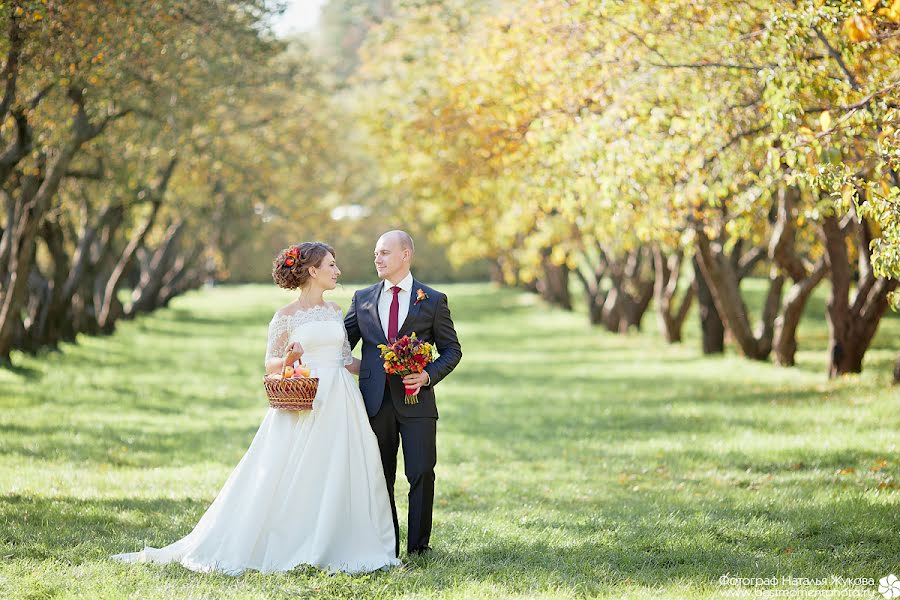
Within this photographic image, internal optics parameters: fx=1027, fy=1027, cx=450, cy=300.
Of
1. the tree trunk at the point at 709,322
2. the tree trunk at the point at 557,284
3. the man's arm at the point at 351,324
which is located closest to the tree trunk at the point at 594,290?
the tree trunk at the point at 557,284

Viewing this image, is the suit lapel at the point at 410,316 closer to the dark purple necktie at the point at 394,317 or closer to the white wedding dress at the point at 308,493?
the dark purple necktie at the point at 394,317

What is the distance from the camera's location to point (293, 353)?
6.83m

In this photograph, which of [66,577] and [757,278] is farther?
[757,278]

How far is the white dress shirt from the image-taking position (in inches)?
273

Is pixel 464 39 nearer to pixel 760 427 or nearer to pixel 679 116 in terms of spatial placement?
pixel 679 116

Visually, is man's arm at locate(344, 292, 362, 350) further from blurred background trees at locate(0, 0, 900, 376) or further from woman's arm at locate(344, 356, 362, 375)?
blurred background trees at locate(0, 0, 900, 376)

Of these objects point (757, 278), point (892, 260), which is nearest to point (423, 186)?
point (892, 260)

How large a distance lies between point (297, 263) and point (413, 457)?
1.54 m

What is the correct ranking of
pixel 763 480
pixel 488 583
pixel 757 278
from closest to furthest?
pixel 488 583
pixel 763 480
pixel 757 278

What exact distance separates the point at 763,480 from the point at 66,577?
21.7 ft

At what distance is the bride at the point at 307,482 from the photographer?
6.69m

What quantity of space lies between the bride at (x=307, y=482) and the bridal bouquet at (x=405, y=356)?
0.54m

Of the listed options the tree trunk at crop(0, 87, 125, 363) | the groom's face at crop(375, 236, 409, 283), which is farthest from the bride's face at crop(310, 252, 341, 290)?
the tree trunk at crop(0, 87, 125, 363)

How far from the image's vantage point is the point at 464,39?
2142 cm
